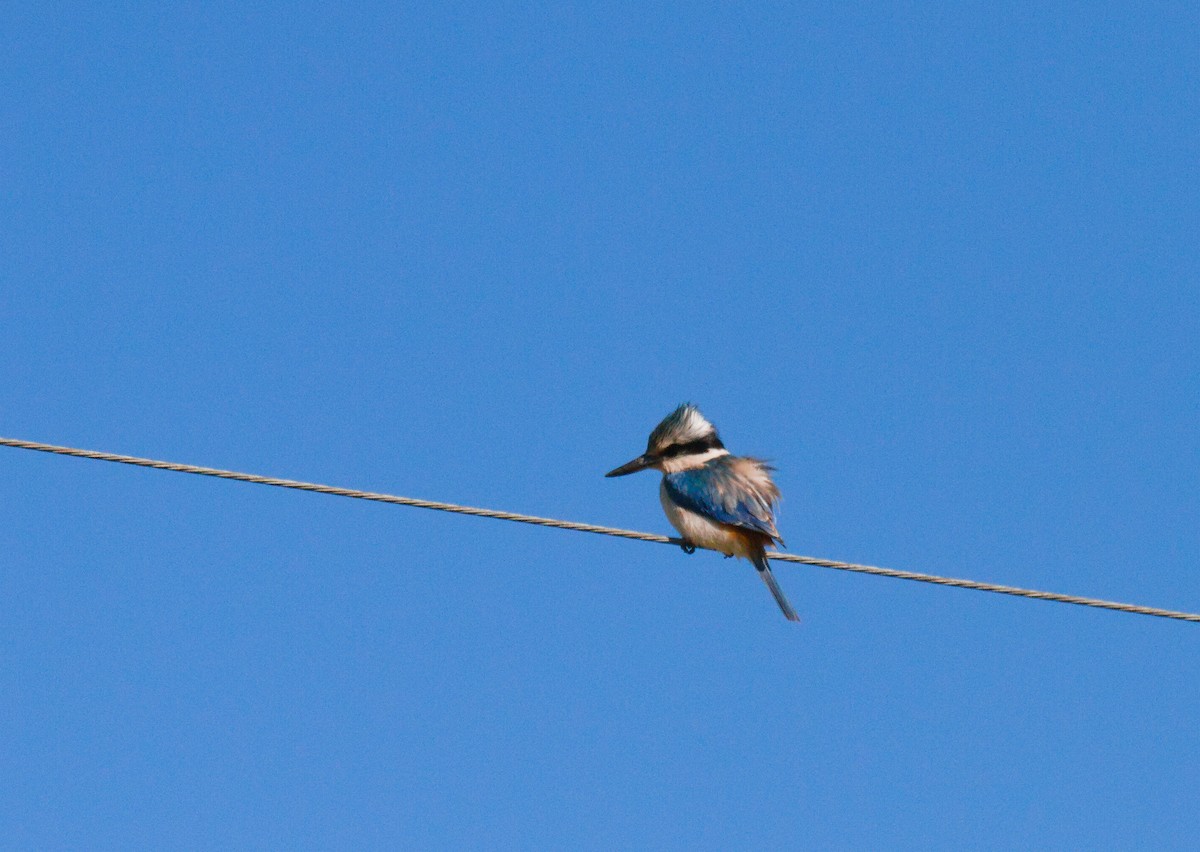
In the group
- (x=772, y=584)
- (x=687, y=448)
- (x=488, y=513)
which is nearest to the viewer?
(x=488, y=513)

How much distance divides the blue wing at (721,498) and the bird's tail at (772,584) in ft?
0.67

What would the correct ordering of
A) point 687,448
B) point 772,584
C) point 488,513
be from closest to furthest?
point 488,513 < point 772,584 < point 687,448

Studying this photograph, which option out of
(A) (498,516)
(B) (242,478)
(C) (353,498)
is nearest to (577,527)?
(A) (498,516)

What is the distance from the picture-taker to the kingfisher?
28.6 ft

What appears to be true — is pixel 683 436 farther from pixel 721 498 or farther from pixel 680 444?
pixel 721 498

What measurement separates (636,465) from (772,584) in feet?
4.65

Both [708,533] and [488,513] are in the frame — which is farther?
[708,533]

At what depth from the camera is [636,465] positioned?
983 centimetres

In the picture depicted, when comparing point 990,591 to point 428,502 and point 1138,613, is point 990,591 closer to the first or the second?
point 1138,613

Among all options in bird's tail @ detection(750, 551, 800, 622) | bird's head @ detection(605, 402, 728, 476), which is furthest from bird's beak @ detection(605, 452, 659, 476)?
bird's tail @ detection(750, 551, 800, 622)

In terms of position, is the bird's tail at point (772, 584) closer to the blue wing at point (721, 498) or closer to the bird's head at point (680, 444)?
the blue wing at point (721, 498)

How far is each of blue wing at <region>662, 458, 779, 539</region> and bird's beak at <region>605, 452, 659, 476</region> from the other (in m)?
0.46

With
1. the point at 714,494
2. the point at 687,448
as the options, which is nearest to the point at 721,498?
the point at 714,494

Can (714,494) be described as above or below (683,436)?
below
